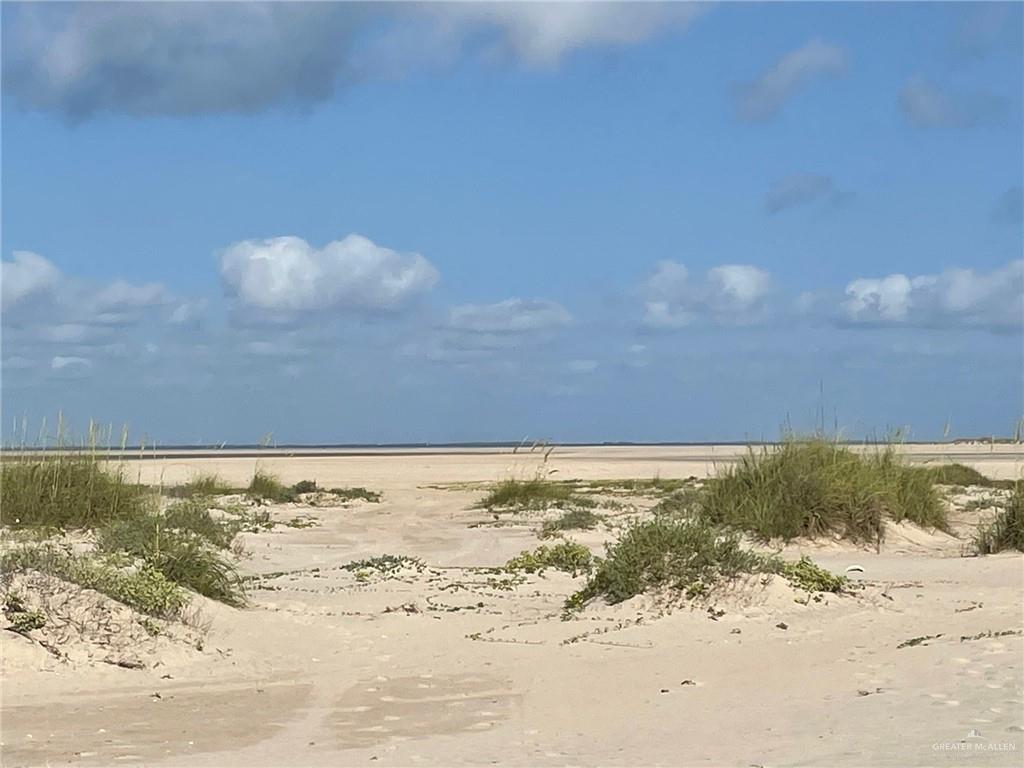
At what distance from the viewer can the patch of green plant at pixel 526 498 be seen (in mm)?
24469

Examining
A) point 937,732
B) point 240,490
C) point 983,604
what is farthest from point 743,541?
point 240,490

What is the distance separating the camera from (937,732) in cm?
656

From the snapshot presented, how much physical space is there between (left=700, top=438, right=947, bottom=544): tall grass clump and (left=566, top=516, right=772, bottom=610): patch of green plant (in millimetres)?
5692

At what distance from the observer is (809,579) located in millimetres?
11273

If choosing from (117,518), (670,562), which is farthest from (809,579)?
(117,518)

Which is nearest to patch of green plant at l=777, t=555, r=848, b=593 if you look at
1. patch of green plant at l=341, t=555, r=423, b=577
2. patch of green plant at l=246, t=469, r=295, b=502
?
patch of green plant at l=341, t=555, r=423, b=577

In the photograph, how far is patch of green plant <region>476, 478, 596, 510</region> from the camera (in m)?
24.5

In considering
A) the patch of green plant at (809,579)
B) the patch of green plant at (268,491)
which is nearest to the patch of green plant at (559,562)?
the patch of green plant at (809,579)

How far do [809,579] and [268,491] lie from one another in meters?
17.1

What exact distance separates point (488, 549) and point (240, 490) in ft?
37.6

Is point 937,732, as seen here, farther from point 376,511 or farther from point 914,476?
point 376,511

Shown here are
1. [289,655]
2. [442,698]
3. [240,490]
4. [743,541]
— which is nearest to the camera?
[442,698]

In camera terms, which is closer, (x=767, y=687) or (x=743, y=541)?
(x=767, y=687)

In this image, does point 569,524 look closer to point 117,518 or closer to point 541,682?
point 117,518
